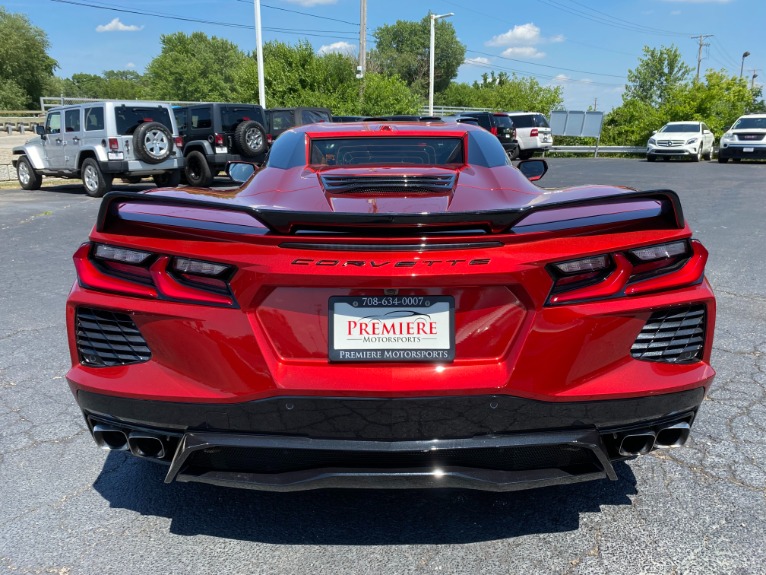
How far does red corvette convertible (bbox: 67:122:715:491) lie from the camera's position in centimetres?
197

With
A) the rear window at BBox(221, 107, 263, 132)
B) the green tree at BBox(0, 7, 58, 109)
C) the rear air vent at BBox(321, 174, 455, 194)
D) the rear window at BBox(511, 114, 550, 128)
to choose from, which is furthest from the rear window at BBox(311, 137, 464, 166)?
the green tree at BBox(0, 7, 58, 109)

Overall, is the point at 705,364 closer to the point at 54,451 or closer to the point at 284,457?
the point at 284,457

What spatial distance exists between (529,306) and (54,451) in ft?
7.80

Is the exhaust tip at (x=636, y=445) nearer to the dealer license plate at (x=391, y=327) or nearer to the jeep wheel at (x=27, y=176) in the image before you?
the dealer license plate at (x=391, y=327)

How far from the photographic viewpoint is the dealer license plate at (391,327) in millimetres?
1985

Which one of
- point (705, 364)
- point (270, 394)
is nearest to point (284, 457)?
point (270, 394)

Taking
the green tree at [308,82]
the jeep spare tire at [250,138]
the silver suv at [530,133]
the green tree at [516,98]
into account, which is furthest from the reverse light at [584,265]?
the green tree at [516,98]

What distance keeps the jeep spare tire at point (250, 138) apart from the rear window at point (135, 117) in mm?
1505

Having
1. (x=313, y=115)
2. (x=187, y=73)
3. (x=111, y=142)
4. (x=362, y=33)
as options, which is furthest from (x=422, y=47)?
(x=111, y=142)

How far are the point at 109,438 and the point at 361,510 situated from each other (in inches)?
39.1

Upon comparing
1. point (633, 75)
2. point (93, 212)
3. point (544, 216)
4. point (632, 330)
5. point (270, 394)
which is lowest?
point (93, 212)

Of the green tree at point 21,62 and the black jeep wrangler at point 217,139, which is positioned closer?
the black jeep wrangler at point 217,139

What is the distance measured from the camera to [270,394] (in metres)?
1.98

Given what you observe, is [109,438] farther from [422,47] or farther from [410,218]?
[422,47]
